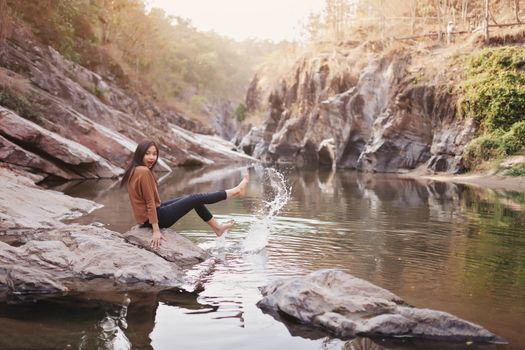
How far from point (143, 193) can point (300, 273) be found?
2.26 metres

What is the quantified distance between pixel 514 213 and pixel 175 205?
911 cm

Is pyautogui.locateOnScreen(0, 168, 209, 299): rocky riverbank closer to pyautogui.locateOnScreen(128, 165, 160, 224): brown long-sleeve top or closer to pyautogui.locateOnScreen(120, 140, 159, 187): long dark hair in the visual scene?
pyautogui.locateOnScreen(128, 165, 160, 224): brown long-sleeve top

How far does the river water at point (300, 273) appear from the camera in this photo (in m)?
4.79

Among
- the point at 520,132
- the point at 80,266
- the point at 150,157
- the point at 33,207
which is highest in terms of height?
the point at 150,157

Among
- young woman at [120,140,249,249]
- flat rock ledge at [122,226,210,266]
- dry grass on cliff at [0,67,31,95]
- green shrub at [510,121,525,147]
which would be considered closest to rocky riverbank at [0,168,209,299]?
flat rock ledge at [122,226,210,266]

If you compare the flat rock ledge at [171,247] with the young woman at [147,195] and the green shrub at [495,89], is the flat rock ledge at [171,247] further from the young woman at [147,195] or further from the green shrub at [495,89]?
the green shrub at [495,89]

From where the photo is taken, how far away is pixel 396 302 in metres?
5.65

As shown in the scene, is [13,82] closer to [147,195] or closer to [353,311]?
[147,195]

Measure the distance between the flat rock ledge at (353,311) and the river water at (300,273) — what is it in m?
0.13

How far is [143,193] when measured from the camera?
25.6ft

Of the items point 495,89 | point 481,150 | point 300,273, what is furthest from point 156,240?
point 495,89

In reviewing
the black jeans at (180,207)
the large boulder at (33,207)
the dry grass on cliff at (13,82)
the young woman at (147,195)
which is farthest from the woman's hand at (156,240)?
the dry grass on cliff at (13,82)

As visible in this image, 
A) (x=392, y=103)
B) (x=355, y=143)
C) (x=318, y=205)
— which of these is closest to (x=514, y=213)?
(x=318, y=205)

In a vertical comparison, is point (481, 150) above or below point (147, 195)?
below
